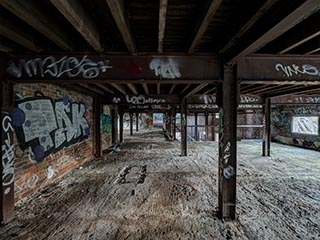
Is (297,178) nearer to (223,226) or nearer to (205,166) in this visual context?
(205,166)

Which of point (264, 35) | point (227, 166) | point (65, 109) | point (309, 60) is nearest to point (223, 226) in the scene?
point (227, 166)

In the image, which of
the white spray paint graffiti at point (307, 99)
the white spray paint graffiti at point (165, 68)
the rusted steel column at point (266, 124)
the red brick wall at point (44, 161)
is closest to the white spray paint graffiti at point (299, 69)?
the white spray paint graffiti at point (165, 68)

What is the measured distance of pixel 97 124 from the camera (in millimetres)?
7051

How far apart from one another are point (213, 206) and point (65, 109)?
4050 millimetres

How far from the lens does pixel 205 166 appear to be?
5953mm

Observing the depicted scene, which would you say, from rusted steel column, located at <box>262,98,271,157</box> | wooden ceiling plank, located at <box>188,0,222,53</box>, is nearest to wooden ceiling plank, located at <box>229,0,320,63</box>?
wooden ceiling plank, located at <box>188,0,222,53</box>

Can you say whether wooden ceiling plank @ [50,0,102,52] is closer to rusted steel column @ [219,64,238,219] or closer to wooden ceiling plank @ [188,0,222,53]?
wooden ceiling plank @ [188,0,222,53]

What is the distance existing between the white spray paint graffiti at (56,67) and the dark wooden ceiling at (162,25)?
0.13 metres

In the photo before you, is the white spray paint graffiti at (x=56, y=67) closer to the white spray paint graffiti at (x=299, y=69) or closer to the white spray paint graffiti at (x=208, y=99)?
the white spray paint graffiti at (x=299, y=69)

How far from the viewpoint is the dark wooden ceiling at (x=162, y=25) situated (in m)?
1.55

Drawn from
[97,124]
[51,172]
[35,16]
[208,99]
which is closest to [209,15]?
[35,16]

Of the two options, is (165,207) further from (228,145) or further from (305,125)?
(305,125)

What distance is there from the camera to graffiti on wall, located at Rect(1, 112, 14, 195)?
2.62 meters

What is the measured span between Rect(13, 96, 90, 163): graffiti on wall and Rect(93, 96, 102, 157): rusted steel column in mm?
1062
